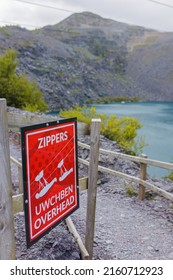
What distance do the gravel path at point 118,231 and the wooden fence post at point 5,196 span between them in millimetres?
1139

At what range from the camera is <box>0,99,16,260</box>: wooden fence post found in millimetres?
1582

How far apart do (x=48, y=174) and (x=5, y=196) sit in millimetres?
336

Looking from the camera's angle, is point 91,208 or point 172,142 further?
point 172,142

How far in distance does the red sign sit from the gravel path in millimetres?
916

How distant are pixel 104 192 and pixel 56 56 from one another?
176 ft

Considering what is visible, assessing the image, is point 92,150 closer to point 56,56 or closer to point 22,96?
point 22,96

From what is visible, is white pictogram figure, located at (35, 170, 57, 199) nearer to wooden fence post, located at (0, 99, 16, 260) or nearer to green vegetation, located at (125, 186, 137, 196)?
wooden fence post, located at (0, 99, 16, 260)

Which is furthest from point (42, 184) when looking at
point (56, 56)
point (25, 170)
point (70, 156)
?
point (56, 56)

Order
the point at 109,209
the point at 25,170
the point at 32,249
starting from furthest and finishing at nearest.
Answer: the point at 109,209
the point at 32,249
the point at 25,170

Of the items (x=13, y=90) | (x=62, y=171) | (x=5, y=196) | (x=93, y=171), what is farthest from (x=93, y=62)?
(x=5, y=196)

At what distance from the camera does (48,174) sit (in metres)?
1.92

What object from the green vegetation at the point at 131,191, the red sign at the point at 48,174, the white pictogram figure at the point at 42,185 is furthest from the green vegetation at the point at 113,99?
the white pictogram figure at the point at 42,185

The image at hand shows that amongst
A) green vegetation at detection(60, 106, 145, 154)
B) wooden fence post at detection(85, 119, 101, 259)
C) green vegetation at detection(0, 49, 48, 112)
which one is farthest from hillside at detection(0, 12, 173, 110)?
wooden fence post at detection(85, 119, 101, 259)

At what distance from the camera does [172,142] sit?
20172 mm
